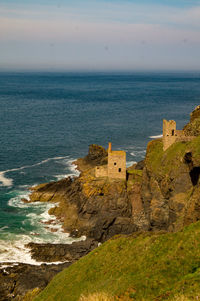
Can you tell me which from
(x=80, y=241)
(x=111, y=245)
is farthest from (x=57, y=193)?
(x=111, y=245)

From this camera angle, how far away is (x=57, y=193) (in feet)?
249

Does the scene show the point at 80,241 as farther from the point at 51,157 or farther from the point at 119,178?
the point at 51,157

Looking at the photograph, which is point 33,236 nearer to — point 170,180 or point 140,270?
point 170,180

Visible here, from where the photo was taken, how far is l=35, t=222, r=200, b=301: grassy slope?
83.3ft

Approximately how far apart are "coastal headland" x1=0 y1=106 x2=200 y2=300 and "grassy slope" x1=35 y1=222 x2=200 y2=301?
9.81 m

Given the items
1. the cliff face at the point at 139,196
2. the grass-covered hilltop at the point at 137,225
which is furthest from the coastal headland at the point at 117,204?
the grass-covered hilltop at the point at 137,225

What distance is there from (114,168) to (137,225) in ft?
39.3

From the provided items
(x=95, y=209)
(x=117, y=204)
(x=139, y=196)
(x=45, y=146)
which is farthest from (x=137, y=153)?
(x=95, y=209)

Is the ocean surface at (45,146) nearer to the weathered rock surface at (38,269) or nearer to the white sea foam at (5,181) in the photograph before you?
the white sea foam at (5,181)

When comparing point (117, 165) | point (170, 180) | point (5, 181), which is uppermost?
point (117, 165)

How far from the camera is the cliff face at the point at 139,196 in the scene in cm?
5456

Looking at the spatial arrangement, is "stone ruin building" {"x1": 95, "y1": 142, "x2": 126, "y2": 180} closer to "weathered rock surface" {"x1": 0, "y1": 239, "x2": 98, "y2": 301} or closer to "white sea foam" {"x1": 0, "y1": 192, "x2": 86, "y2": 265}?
"white sea foam" {"x1": 0, "y1": 192, "x2": 86, "y2": 265}

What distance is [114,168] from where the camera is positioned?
2655 inches

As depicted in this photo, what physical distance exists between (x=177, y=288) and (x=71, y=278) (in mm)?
16260
